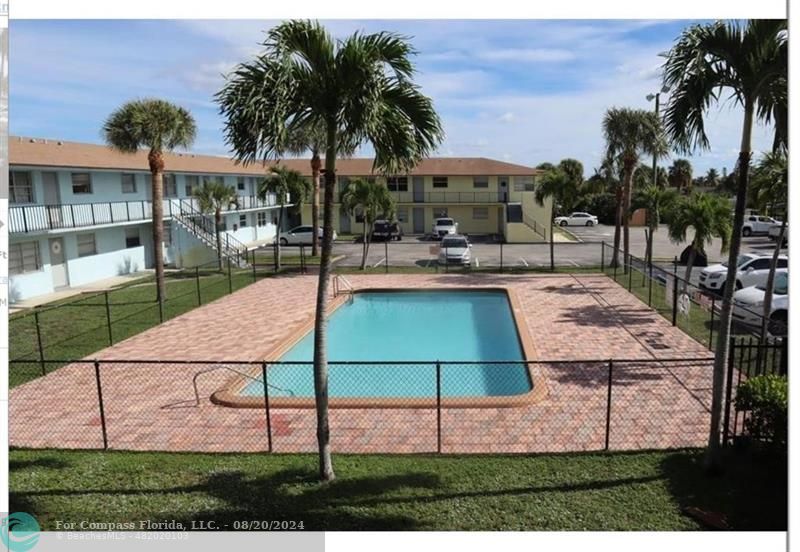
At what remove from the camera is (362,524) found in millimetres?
6109

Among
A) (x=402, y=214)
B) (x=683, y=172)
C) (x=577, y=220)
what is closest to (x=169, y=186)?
(x=402, y=214)

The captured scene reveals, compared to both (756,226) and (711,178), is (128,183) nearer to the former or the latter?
(756,226)

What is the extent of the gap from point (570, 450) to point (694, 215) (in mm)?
10927

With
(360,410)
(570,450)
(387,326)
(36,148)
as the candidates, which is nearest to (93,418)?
(360,410)


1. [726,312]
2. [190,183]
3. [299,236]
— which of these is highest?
[190,183]

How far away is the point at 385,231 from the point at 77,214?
65.1 ft

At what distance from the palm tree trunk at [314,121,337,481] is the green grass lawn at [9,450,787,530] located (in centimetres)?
42

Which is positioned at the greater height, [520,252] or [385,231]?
[385,231]

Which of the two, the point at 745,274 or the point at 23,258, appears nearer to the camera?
the point at 745,274

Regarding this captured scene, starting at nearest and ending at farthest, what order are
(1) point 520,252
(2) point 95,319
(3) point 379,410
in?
(3) point 379,410
(2) point 95,319
(1) point 520,252

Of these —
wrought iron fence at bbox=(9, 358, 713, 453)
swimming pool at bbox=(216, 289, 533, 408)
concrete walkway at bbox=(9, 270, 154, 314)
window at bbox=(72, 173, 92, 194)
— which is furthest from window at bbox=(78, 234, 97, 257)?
wrought iron fence at bbox=(9, 358, 713, 453)

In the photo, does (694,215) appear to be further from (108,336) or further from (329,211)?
(108,336)

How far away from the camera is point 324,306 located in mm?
6719

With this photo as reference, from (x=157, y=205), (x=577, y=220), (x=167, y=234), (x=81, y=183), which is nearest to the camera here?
(x=157, y=205)
